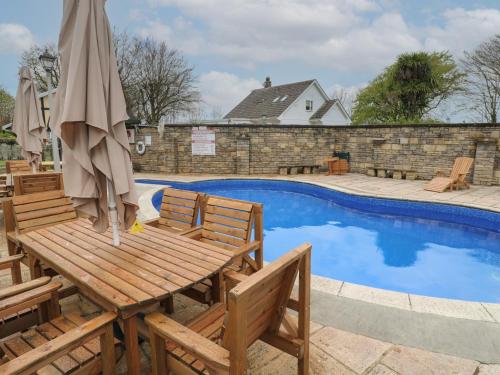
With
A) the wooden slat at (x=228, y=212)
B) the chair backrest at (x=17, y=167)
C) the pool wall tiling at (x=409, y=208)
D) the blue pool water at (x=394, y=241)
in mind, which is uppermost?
the chair backrest at (x=17, y=167)

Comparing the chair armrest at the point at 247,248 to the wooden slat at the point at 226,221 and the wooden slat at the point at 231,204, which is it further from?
the wooden slat at the point at 231,204

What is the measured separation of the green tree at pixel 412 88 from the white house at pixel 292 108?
4939 mm

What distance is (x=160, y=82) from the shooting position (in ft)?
76.2

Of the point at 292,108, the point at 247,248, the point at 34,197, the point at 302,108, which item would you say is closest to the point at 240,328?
the point at 247,248

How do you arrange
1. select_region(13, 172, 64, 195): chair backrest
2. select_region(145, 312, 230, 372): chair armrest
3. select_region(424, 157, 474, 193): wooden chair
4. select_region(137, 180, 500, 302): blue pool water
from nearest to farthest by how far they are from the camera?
select_region(145, 312, 230, 372): chair armrest < select_region(13, 172, 64, 195): chair backrest < select_region(137, 180, 500, 302): blue pool water < select_region(424, 157, 474, 193): wooden chair

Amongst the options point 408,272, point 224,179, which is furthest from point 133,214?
point 224,179

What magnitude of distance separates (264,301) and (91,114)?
1.48 metres

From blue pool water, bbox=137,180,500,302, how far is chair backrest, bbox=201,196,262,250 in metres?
2.45

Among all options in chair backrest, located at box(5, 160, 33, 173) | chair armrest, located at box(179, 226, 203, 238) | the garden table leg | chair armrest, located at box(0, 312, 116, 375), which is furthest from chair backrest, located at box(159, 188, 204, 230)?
chair backrest, located at box(5, 160, 33, 173)

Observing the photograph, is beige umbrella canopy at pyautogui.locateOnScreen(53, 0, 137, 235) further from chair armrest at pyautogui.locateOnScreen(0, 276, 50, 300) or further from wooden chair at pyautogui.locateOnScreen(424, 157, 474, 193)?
wooden chair at pyautogui.locateOnScreen(424, 157, 474, 193)

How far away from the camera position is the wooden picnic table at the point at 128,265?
1.61 m

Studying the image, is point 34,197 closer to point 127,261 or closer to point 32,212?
point 32,212

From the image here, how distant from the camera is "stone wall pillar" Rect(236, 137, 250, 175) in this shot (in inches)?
503

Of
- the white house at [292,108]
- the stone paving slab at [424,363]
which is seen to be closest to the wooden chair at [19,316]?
the stone paving slab at [424,363]
